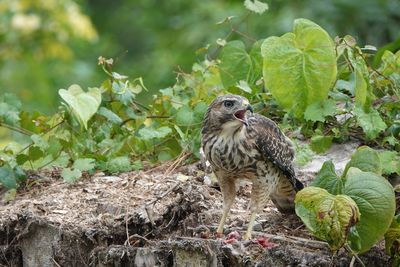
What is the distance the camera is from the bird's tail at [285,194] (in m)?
5.79

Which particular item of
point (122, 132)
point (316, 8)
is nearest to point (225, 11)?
point (316, 8)

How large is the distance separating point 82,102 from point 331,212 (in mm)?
2222

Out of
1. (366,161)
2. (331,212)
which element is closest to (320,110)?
(366,161)

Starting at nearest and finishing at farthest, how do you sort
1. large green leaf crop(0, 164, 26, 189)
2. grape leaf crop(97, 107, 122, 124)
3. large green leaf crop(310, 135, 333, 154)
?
large green leaf crop(310, 135, 333, 154) < large green leaf crop(0, 164, 26, 189) < grape leaf crop(97, 107, 122, 124)

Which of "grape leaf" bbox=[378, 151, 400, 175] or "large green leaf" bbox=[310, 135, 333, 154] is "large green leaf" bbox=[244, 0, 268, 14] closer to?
"large green leaf" bbox=[310, 135, 333, 154]

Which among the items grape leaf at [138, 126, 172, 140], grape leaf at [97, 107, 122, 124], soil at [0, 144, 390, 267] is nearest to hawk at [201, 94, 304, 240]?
soil at [0, 144, 390, 267]

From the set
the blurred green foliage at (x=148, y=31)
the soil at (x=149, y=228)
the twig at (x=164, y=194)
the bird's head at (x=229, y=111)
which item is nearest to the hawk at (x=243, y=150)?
the bird's head at (x=229, y=111)

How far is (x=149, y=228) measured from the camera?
18.8 feet

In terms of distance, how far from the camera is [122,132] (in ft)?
23.2

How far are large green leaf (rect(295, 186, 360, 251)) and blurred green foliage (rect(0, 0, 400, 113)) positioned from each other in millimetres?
6700

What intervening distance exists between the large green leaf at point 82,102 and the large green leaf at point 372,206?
2.03 m

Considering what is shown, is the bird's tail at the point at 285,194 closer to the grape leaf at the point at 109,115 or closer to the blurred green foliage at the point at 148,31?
the grape leaf at the point at 109,115

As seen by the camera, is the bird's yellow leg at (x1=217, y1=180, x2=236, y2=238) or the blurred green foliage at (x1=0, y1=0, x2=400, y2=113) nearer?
the bird's yellow leg at (x1=217, y1=180, x2=236, y2=238)

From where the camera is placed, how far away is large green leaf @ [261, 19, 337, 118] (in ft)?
20.1
